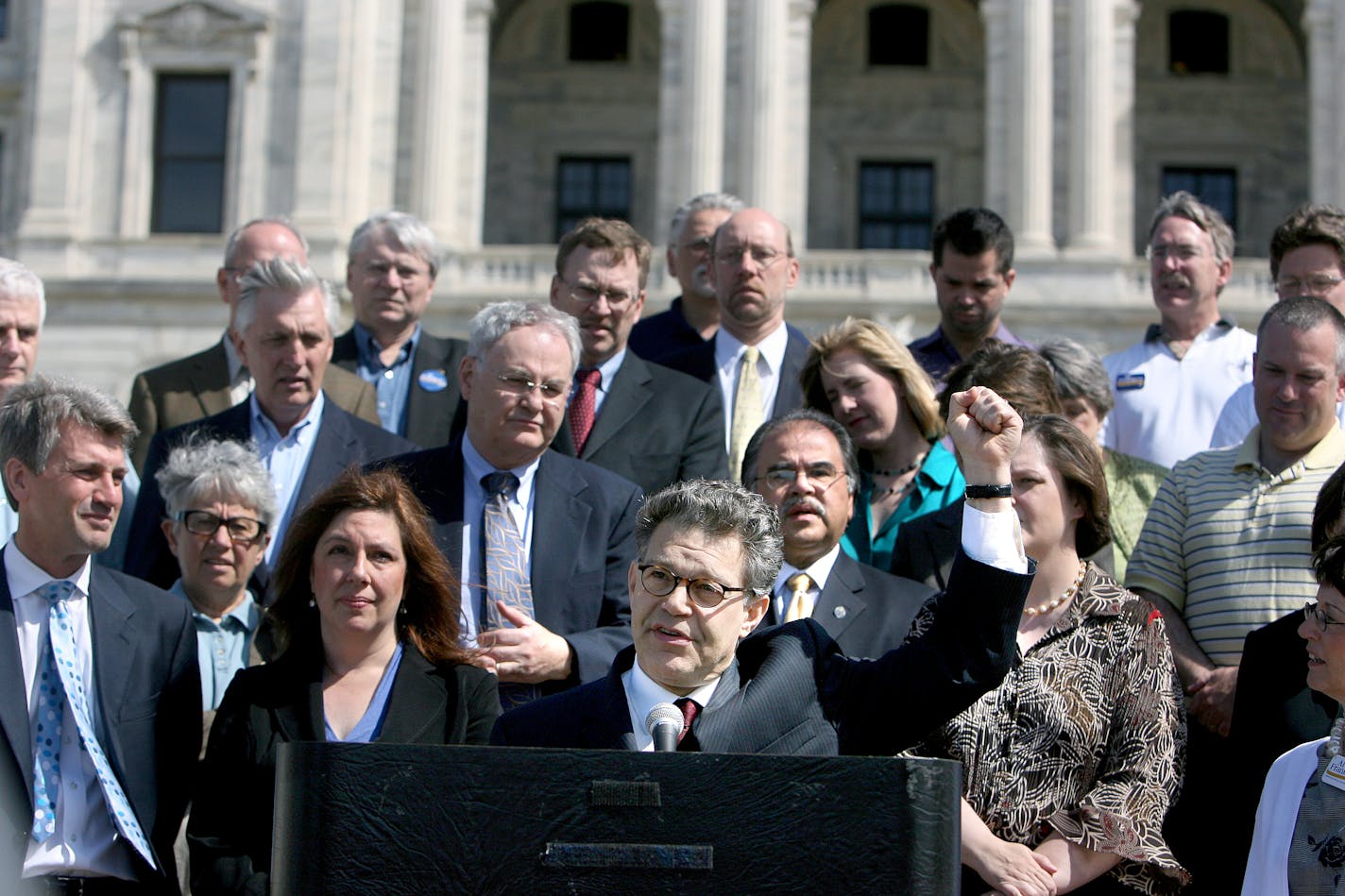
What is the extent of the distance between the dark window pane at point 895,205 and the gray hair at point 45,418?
27.5 m

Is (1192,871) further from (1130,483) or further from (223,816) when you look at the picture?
(223,816)

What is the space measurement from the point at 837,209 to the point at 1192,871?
27.8 meters

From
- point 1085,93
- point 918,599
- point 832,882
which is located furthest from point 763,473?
point 1085,93

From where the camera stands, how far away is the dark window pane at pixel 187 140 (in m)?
30.1

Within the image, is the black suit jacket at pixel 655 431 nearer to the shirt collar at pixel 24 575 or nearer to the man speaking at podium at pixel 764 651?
the shirt collar at pixel 24 575

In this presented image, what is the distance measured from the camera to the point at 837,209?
3319 cm

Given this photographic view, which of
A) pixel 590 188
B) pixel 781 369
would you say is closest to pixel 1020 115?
pixel 590 188

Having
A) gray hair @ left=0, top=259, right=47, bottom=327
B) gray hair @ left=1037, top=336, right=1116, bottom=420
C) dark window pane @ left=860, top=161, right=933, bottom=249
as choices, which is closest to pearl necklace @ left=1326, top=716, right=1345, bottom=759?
gray hair @ left=1037, top=336, right=1116, bottom=420

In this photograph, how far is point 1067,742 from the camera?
5.33 m

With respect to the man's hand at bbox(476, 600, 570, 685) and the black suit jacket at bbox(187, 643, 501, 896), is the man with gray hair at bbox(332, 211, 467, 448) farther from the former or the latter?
the black suit jacket at bbox(187, 643, 501, 896)

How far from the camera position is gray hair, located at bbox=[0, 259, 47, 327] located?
7.41m

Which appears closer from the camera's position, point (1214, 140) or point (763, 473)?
point (763, 473)

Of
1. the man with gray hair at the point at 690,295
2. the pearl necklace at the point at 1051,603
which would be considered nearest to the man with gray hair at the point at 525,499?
the pearl necklace at the point at 1051,603

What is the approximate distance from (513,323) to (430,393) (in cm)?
224
